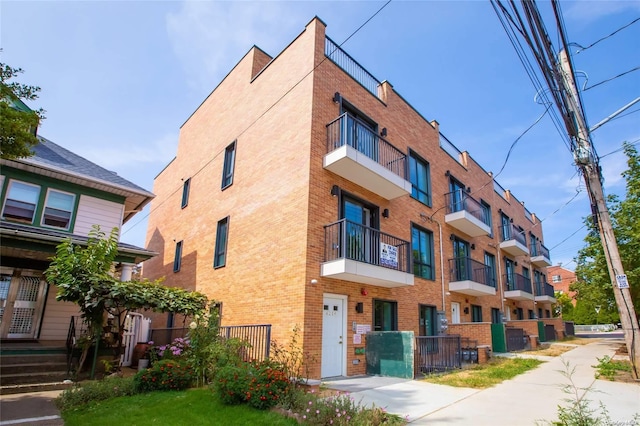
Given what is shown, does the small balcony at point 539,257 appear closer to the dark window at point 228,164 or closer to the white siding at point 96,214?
the dark window at point 228,164

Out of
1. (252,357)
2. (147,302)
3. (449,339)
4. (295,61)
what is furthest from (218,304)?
(295,61)

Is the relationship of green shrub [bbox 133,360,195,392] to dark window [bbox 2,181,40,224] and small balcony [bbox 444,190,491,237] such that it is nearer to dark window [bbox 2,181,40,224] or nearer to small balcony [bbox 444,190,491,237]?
dark window [bbox 2,181,40,224]

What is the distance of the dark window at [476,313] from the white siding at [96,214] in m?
15.7

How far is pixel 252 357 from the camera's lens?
9156mm

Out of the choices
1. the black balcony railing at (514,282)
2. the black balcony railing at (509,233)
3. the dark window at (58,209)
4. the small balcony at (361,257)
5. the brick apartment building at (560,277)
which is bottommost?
the small balcony at (361,257)

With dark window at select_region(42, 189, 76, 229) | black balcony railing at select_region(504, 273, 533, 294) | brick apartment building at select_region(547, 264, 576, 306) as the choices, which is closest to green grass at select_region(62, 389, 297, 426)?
dark window at select_region(42, 189, 76, 229)

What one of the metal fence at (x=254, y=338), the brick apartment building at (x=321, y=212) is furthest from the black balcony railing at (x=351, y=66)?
the metal fence at (x=254, y=338)

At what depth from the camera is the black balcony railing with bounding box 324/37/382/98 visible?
1190 centimetres

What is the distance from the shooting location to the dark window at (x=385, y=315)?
1115 centimetres

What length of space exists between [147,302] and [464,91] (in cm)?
985

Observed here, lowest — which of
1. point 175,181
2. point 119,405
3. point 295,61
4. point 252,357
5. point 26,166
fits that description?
point 119,405

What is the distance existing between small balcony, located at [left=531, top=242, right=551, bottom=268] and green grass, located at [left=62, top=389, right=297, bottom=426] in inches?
1156

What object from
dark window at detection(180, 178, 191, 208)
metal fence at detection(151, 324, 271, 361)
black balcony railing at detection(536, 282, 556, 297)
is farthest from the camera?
black balcony railing at detection(536, 282, 556, 297)

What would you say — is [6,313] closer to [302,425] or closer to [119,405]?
[119,405]
